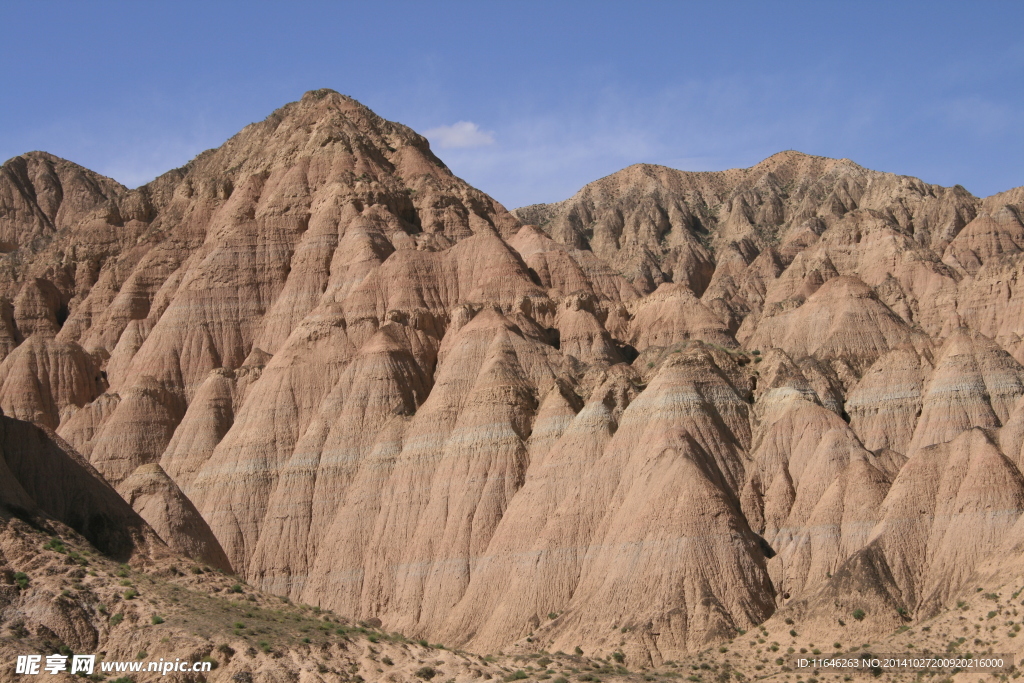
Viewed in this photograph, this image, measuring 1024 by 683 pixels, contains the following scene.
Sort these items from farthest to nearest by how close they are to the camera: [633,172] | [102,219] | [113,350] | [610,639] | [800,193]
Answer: [633,172] < [800,193] < [102,219] < [113,350] < [610,639]

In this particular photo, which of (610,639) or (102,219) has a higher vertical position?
(102,219)

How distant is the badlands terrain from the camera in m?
52.9

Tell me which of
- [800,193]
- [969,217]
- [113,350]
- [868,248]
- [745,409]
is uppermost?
[800,193]

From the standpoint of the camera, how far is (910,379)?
7731 centimetres

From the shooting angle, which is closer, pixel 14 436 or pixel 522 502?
pixel 14 436

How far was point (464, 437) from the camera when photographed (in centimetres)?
8112

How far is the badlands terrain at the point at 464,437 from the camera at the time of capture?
2082 inches

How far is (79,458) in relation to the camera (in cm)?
5806

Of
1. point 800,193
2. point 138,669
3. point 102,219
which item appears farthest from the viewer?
point 800,193

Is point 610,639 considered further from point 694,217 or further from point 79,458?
point 694,217

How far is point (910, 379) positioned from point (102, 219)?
74.5 m

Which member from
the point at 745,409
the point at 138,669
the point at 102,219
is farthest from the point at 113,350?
the point at 138,669

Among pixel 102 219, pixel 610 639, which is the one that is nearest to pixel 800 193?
pixel 102 219

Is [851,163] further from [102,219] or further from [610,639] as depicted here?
[610,639]
